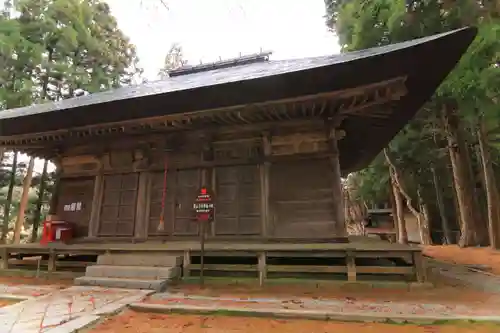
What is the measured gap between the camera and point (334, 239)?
564 centimetres

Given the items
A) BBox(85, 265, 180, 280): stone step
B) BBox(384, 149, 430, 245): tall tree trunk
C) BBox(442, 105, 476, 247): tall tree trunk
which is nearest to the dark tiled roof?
BBox(85, 265, 180, 280): stone step

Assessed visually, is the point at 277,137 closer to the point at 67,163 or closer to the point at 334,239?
the point at 334,239

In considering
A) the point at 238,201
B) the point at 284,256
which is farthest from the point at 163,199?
the point at 284,256

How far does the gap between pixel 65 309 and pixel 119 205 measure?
12.0 ft

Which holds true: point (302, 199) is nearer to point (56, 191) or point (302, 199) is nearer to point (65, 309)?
point (65, 309)

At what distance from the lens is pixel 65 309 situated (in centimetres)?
374

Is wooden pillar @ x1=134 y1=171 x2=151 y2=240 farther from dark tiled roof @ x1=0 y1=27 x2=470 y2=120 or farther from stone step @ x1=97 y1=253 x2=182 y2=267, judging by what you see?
dark tiled roof @ x1=0 y1=27 x2=470 y2=120

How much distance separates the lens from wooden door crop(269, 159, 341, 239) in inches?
231

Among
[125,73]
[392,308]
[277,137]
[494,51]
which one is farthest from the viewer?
[125,73]

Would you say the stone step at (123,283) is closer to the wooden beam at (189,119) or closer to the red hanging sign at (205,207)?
the red hanging sign at (205,207)

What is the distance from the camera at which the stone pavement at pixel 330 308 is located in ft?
10.6

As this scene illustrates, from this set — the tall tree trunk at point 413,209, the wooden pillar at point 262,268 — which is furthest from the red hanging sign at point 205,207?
the tall tree trunk at point 413,209

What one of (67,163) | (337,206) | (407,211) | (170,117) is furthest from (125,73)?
(407,211)

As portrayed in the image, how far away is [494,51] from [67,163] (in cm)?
1074
